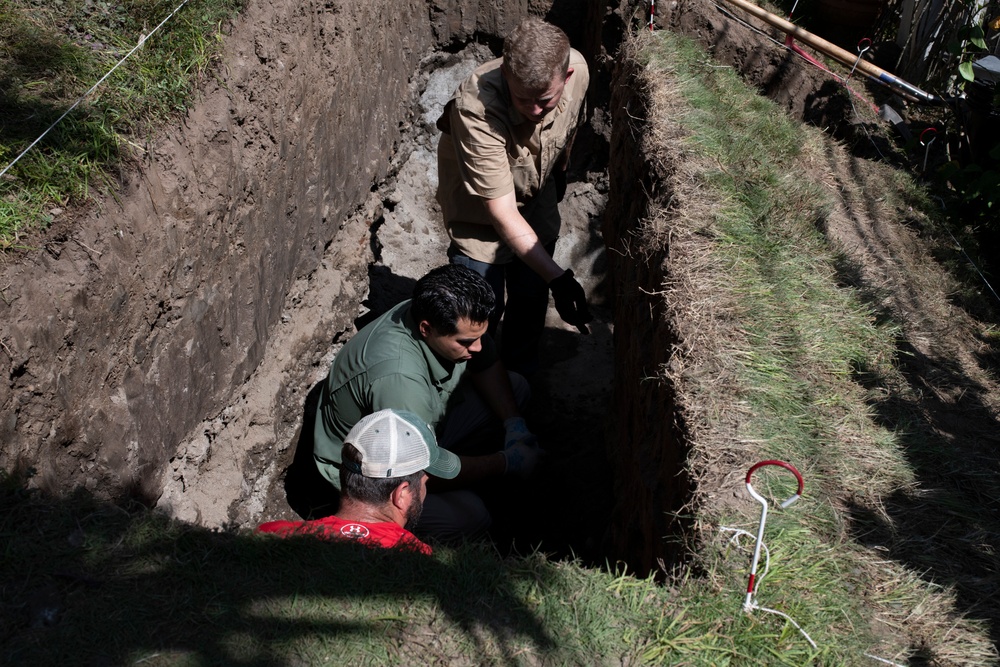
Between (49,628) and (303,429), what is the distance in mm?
2222

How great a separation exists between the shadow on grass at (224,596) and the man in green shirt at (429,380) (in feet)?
3.57

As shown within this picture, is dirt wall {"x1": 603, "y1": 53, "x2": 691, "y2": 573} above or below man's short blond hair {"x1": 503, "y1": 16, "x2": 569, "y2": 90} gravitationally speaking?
below

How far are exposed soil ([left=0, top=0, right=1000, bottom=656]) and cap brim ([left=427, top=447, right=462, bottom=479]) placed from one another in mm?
808

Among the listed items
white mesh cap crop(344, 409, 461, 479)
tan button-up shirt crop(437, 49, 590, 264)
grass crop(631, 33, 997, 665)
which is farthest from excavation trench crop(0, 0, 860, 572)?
white mesh cap crop(344, 409, 461, 479)

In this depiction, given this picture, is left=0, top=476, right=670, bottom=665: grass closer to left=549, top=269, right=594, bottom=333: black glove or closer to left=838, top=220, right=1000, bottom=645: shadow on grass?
left=838, top=220, right=1000, bottom=645: shadow on grass

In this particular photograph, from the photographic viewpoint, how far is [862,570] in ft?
7.59

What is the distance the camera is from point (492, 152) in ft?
11.3

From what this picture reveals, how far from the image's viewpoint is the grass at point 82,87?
2.60 m

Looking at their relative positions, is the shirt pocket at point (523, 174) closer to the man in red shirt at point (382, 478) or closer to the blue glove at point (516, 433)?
the blue glove at point (516, 433)

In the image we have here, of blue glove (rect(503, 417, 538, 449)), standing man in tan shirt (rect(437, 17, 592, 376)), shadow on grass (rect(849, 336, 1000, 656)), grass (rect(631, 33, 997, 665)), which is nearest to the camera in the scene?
grass (rect(631, 33, 997, 665))

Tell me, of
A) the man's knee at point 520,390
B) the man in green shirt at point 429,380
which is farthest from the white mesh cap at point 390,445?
the man's knee at point 520,390

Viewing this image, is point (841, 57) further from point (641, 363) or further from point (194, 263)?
point (194, 263)

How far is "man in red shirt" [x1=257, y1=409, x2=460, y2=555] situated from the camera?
8.97 feet

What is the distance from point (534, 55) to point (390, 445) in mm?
1693
